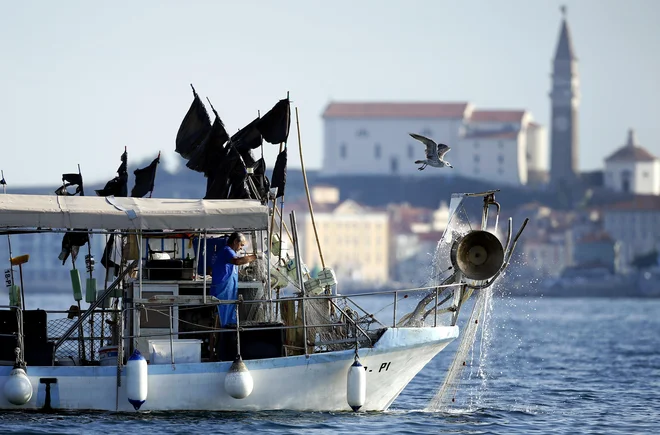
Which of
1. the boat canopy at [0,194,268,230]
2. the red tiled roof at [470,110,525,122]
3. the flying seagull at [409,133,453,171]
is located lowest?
the boat canopy at [0,194,268,230]

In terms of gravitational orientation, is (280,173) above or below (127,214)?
above

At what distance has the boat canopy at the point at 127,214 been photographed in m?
18.5

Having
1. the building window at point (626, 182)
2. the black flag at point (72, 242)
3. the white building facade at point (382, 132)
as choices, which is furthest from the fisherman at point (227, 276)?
the building window at point (626, 182)

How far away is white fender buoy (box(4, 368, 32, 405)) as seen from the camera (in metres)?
18.4

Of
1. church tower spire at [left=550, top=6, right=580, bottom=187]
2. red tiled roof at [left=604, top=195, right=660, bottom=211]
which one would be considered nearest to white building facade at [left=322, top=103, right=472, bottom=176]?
church tower spire at [left=550, top=6, right=580, bottom=187]

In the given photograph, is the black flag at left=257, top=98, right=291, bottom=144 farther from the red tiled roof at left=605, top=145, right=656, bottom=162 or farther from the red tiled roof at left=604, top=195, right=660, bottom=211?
the red tiled roof at left=605, top=145, right=656, bottom=162

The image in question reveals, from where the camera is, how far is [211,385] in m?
18.7

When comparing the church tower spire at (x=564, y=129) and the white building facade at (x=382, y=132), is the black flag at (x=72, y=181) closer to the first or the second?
the white building facade at (x=382, y=132)

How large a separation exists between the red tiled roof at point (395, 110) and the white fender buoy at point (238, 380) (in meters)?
169

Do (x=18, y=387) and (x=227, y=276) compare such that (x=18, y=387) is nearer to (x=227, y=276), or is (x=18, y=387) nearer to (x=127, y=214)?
(x=127, y=214)

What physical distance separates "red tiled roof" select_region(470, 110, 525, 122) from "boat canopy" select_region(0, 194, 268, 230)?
171627 mm

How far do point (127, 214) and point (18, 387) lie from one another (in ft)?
7.70

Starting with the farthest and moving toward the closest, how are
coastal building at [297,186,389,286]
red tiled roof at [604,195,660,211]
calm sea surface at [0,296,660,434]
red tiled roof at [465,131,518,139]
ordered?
red tiled roof at [465,131,518,139] → coastal building at [297,186,389,286] → red tiled roof at [604,195,660,211] → calm sea surface at [0,296,660,434]

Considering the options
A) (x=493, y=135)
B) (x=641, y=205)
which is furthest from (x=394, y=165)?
(x=641, y=205)
